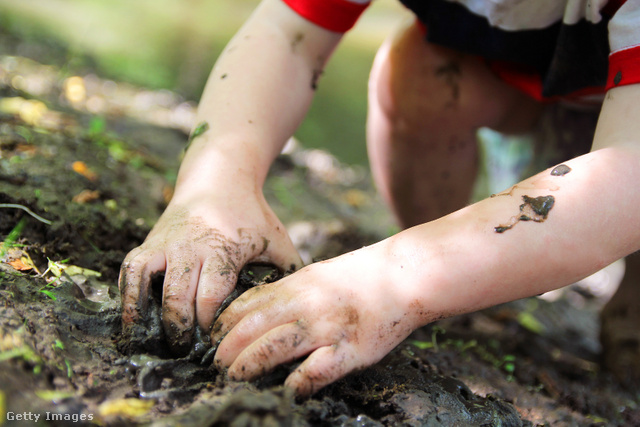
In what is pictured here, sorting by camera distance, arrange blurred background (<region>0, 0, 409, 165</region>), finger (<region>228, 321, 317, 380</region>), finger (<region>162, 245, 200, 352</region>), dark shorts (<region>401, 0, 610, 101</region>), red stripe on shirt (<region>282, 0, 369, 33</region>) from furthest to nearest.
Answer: blurred background (<region>0, 0, 409, 165</region>) < red stripe on shirt (<region>282, 0, 369, 33</region>) < dark shorts (<region>401, 0, 610, 101</region>) < finger (<region>162, 245, 200, 352</region>) < finger (<region>228, 321, 317, 380</region>)

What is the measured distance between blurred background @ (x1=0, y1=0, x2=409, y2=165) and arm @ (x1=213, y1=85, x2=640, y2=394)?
7.37 feet

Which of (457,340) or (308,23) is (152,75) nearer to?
(308,23)

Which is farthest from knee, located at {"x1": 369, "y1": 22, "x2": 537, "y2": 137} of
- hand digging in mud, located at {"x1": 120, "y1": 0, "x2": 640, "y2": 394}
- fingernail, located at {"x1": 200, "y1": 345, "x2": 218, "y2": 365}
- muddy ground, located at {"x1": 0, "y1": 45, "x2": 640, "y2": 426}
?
fingernail, located at {"x1": 200, "y1": 345, "x2": 218, "y2": 365}

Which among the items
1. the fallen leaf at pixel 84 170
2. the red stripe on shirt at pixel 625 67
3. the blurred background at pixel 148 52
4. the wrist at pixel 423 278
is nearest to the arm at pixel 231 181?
the wrist at pixel 423 278

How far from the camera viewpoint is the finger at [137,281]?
1.15 metres

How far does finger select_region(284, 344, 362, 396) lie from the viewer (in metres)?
1.00

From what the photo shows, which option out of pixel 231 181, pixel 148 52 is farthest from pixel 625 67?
pixel 148 52

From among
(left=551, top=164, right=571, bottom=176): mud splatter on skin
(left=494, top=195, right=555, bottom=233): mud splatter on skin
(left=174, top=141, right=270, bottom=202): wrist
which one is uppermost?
(left=551, top=164, right=571, bottom=176): mud splatter on skin

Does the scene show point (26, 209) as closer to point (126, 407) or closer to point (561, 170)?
point (126, 407)

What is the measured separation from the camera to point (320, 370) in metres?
1.00

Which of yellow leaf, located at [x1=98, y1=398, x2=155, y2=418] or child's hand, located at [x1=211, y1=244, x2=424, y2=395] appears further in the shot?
child's hand, located at [x1=211, y1=244, x2=424, y2=395]

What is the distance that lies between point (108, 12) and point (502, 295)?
27.7 feet

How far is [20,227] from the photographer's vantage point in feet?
4.65

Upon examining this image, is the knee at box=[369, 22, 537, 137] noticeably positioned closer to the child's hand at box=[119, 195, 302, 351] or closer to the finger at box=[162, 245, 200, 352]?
the child's hand at box=[119, 195, 302, 351]
